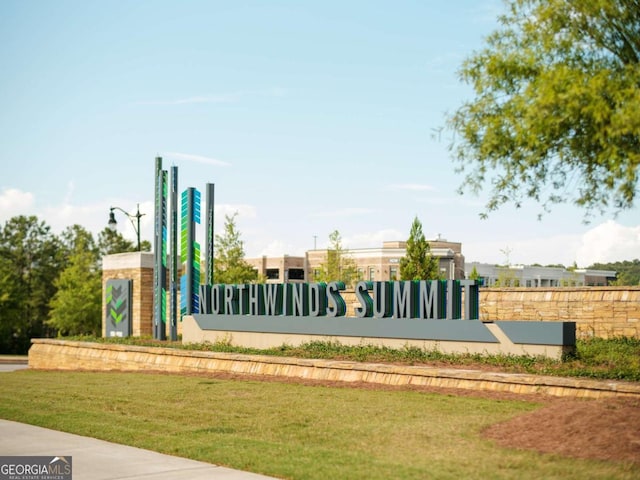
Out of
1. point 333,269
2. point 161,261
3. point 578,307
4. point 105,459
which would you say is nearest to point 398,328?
point 578,307

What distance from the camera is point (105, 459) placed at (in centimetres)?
984

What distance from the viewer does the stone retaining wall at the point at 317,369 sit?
46.2 ft

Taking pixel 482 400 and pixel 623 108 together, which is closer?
pixel 623 108

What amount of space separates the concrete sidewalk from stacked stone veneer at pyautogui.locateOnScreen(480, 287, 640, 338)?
1641 cm

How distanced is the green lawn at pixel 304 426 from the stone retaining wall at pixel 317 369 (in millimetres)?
1118

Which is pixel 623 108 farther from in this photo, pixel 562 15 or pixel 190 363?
pixel 190 363

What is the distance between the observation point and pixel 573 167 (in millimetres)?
11320

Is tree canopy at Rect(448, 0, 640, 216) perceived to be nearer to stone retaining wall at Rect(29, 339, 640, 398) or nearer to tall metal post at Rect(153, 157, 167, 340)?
stone retaining wall at Rect(29, 339, 640, 398)

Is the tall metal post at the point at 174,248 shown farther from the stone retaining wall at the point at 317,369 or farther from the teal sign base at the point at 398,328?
the stone retaining wall at the point at 317,369

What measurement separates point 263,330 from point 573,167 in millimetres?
15609

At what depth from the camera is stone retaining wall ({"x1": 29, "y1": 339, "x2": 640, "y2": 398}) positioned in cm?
1407

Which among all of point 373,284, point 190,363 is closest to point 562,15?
point 373,284

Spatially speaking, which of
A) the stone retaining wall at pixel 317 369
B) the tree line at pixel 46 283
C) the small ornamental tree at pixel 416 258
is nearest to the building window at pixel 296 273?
the tree line at pixel 46 283

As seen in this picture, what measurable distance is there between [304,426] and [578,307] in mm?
14291
